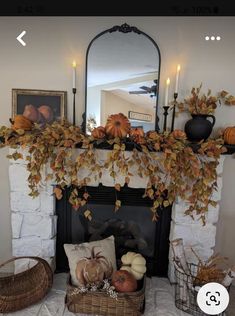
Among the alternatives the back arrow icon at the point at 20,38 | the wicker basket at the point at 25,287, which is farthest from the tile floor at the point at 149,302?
the back arrow icon at the point at 20,38

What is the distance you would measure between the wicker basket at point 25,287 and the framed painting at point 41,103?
0.91 meters

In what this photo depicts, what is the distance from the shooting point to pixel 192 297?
1.56m

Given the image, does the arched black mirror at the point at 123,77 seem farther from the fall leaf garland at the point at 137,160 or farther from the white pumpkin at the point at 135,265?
the white pumpkin at the point at 135,265

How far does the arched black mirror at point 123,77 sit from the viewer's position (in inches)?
66.1

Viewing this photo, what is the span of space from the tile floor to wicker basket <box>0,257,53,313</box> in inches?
1.7

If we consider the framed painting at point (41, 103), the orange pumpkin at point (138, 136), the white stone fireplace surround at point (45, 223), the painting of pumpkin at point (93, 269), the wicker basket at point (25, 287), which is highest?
the framed painting at point (41, 103)

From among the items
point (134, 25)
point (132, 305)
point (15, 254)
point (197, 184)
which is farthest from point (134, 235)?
point (134, 25)

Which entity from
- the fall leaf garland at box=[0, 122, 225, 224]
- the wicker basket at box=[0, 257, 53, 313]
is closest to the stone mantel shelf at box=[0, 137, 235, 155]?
the fall leaf garland at box=[0, 122, 225, 224]

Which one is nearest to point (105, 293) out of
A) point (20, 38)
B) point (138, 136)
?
point (138, 136)

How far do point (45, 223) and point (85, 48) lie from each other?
1.19 metres

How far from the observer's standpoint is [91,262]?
1.62 m

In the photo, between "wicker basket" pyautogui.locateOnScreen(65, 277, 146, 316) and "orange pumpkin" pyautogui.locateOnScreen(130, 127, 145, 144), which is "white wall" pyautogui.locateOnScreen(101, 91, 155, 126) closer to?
"orange pumpkin" pyautogui.locateOnScreen(130, 127, 145, 144)

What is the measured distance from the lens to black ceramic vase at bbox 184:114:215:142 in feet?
5.21
